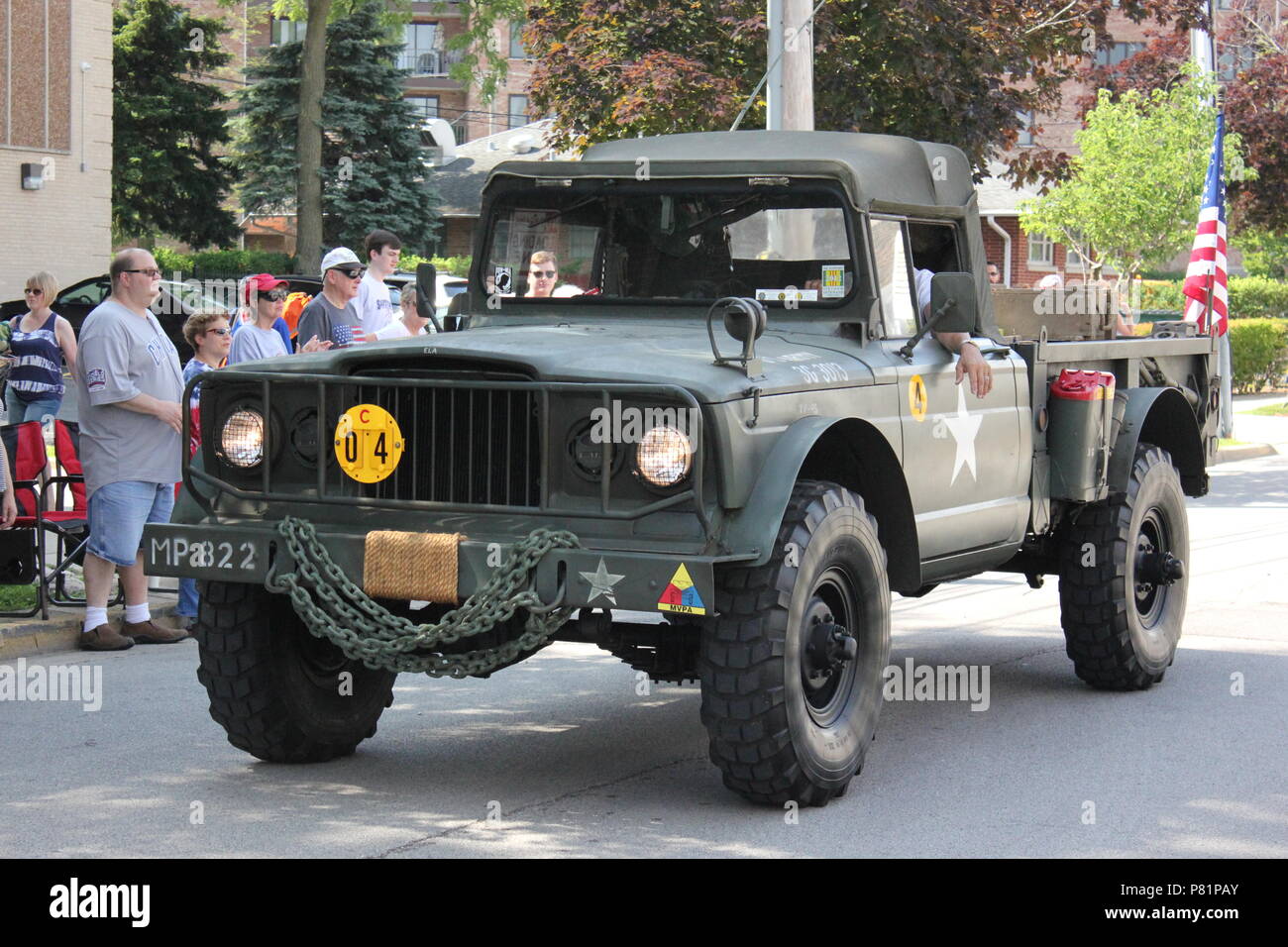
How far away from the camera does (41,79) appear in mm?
26516

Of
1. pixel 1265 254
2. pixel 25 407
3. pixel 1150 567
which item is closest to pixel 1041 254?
pixel 1265 254

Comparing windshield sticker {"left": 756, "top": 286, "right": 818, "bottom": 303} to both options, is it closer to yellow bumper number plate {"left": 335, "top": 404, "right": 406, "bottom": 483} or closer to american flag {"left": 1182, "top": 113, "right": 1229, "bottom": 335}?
yellow bumper number plate {"left": 335, "top": 404, "right": 406, "bottom": 483}

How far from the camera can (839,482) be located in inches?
269

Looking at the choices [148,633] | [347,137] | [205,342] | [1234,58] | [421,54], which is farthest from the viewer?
[421,54]

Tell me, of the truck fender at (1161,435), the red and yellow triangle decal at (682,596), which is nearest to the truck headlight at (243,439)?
the red and yellow triangle decal at (682,596)

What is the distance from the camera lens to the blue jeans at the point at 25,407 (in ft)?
39.3

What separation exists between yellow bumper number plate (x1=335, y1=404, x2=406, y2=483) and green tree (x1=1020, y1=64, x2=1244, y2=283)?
826 inches

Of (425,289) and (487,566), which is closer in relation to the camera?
(487,566)

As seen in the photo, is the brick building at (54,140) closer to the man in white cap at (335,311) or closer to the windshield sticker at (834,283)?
the man in white cap at (335,311)

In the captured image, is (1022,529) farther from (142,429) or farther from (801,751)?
(142,429)

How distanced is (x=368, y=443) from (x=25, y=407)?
660 cm

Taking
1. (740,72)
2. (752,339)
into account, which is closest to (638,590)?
(752,339)

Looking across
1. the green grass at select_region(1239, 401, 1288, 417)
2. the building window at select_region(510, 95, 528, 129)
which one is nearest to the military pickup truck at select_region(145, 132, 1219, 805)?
the green grass at select_region(1239, 401, 1288, 417)

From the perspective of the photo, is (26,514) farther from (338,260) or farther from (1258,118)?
(1258,118)
